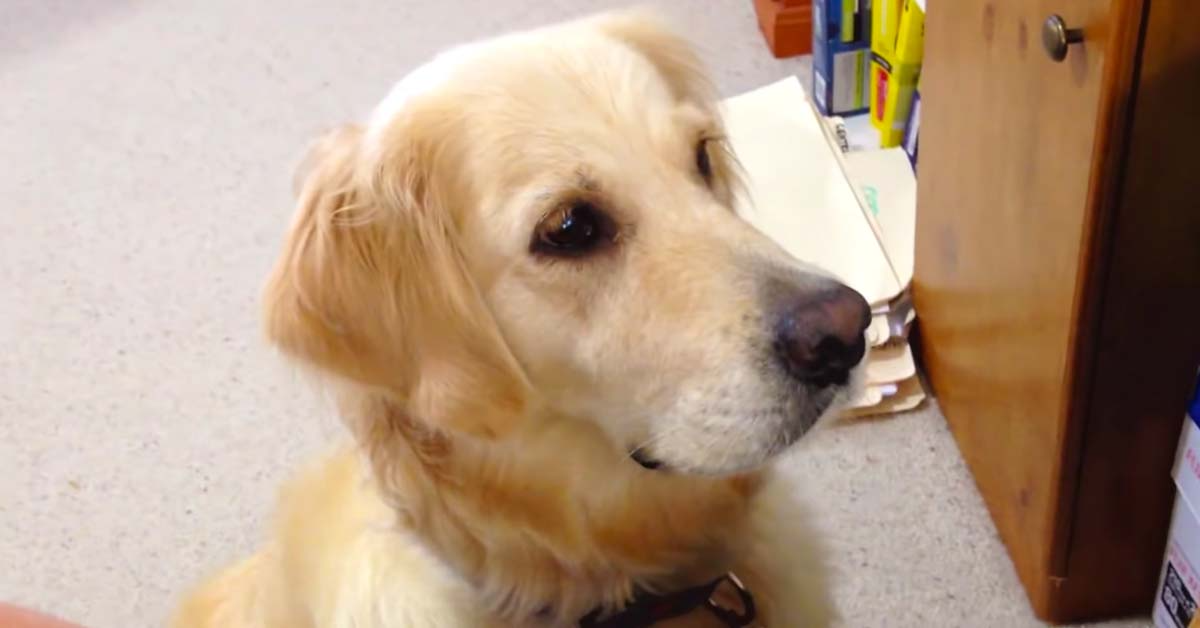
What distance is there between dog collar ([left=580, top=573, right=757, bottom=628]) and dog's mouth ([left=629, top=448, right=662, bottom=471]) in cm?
Result: 13

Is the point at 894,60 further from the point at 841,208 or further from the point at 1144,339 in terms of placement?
the point at 1144,339

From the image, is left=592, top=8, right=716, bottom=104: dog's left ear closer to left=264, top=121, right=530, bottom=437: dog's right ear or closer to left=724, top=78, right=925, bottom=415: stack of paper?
left=264, top=121, right=530, bottom=437: dog's right ear

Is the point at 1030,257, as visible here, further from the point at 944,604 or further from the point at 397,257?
the point at 397,257

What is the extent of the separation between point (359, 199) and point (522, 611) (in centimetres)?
38

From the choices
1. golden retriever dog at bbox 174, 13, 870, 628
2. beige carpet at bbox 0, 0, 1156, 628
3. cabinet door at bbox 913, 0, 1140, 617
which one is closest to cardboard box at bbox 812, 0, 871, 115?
beige carpet at bbox 0, 0, 1156, 628

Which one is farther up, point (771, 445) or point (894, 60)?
point (771, 445)

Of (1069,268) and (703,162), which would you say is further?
(1069,268)

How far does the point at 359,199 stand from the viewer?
0.94 m

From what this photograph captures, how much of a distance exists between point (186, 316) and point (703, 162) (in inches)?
54.1

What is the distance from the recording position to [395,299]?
0.94 metres

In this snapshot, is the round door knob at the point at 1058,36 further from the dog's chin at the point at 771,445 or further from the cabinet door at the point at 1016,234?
the dog's chin at the point at 771,445

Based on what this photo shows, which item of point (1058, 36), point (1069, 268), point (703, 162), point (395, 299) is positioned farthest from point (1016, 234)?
point (395, 299)

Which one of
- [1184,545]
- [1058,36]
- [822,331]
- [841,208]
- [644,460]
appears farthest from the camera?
[841,208]

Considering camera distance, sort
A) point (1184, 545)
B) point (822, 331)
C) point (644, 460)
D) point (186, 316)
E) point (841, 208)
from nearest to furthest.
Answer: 1. point (822, 331)
2. point (644, 460)
3. point (1184, 545)
4. point (841, 208)
5. point (186, 316)
